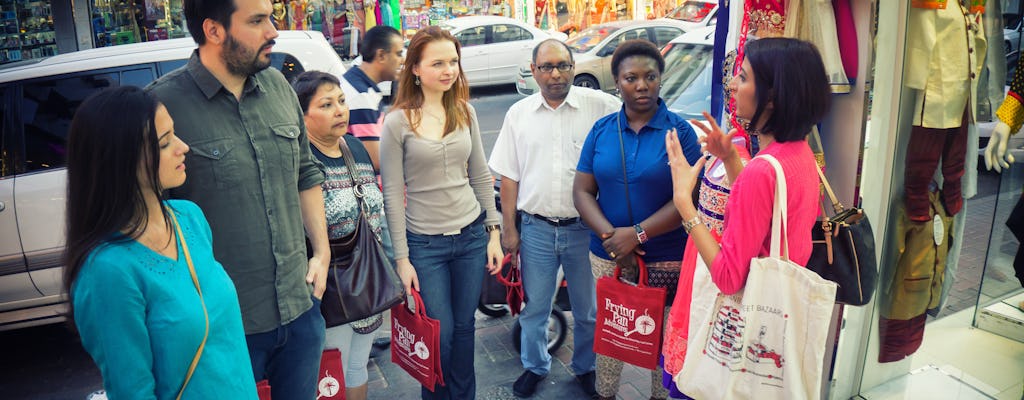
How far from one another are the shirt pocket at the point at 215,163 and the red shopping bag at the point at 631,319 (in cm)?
168

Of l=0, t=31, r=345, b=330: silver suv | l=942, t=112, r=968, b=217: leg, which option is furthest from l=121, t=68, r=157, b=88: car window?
l=942, t=112, r=968, b=217: leg

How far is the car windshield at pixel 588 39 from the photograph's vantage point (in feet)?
46.1

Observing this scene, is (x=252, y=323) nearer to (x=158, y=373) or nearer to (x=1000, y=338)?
(x=158, y=373)

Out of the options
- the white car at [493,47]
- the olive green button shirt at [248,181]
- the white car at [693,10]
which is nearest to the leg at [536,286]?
the olive green button shirt at [248,181]

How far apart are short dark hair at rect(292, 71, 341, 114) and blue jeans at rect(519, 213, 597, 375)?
123 cm

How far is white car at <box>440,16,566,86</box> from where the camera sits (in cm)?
1389

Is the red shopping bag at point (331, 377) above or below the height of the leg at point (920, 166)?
below

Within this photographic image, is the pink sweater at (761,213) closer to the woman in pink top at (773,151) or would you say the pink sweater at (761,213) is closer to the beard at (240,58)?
the woman in pink top at (773,151)

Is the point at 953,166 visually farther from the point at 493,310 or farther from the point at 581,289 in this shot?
the point at 493,310

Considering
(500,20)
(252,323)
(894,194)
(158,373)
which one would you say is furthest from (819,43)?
(500,20)

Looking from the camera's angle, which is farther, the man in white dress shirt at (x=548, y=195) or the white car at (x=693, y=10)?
the white car at (x=693, y=10)

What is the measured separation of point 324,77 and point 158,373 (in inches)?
67.1

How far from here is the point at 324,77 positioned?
3139 mm

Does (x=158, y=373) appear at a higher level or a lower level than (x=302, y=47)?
lower
